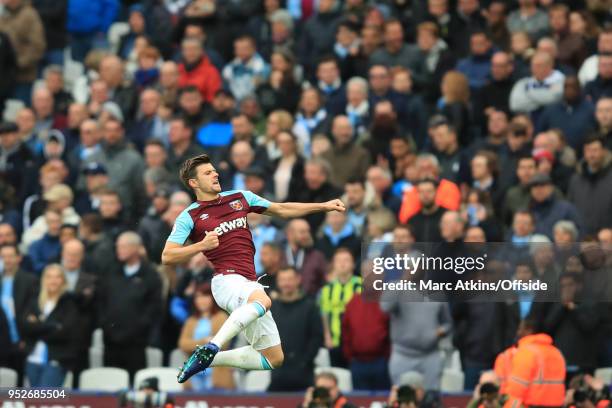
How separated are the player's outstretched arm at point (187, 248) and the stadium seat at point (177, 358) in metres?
6.00

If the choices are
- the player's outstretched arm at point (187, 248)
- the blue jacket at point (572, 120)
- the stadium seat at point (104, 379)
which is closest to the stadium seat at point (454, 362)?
the blue jacket at point (572, 120)

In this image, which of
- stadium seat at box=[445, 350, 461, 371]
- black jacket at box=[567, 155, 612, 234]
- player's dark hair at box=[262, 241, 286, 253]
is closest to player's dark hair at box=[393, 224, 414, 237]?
stadium seat at box=[445, 350, 461, 371]

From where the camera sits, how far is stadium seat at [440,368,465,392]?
18.9 meters

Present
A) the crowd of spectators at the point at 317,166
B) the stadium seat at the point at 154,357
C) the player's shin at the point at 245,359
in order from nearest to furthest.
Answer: the player's shin at the point at 245,359, the crowd of spectators at the point at 317,166, the stadium seat at the point at 154,357

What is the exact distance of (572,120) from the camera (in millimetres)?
20891

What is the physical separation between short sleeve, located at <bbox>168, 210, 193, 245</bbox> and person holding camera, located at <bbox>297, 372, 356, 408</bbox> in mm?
3965

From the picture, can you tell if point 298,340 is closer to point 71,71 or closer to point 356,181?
point 356,181

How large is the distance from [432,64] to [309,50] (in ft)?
6.86

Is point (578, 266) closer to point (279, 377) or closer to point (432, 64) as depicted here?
point (279, 377)

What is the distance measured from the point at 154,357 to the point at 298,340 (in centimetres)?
196

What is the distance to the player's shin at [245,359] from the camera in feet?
47.4

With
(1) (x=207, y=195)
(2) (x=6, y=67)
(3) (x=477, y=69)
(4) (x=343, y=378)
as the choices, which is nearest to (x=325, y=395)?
(4) (x=343, y=378)

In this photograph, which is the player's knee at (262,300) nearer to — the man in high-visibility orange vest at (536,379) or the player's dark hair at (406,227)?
the man in high-visibility orange vest at (536,379)

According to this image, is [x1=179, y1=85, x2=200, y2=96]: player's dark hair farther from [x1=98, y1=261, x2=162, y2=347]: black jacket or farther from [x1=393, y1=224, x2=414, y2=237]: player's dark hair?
[x1=393, y1=224, x2=414, y2=237]: player's dark hair
